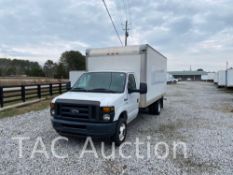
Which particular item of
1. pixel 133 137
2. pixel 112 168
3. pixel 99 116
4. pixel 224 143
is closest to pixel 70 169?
pixel 112 168

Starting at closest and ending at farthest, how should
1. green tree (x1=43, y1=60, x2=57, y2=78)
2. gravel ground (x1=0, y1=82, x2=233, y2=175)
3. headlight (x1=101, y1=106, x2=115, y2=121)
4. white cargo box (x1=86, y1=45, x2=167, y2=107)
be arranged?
1. gravel ground (x1=0, y1=82, x2=233, y2=175)
2. headlight (x1=101, y1=106, x2=115, y2=121)
3. white cargo box (x1=86, y1=45, x2=167, y2=107)
4. green tree (x1=43, y1=60, x2=57, y2=78)

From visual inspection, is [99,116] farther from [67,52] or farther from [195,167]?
[67,52]

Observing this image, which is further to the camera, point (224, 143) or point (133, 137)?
point (133, 137)

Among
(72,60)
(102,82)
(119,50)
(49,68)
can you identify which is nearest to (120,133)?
(102,82)

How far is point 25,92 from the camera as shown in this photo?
12.6m

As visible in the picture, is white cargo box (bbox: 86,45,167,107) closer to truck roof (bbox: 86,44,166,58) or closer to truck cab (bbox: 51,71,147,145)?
truck roof (bbox: 86,44,166,58)

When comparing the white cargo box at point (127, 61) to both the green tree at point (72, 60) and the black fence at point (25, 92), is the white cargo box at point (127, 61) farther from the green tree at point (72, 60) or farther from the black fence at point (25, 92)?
the green tree at point (72, 60)

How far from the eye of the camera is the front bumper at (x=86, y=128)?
4.52m

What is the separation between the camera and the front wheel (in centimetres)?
487

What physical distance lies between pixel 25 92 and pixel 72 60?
2400 inches

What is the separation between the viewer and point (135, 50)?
645 centimetres

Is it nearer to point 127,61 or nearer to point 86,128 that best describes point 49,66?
point 127,61

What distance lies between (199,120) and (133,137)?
368 centimetres

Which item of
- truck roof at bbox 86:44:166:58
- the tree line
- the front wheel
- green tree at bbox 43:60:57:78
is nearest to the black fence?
truck roof at bbox 86:44:166:58
